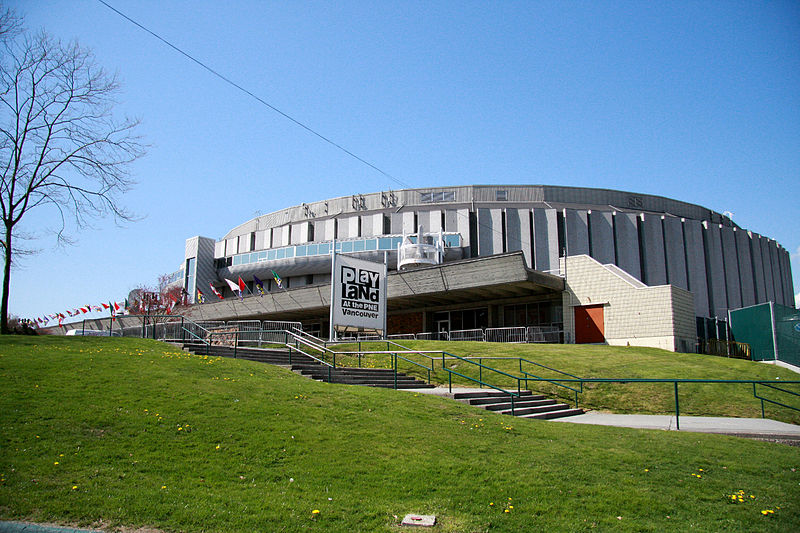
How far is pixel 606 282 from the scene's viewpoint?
31875mm

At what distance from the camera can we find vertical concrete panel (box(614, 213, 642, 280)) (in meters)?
48.8

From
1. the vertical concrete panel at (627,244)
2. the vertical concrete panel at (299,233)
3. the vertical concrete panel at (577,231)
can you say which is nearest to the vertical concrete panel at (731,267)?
the vertical concrete panel at (627,244)

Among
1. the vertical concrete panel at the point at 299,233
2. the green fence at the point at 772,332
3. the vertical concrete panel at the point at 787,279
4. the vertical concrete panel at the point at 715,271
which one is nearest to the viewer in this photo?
the green fence at the point at 772,332

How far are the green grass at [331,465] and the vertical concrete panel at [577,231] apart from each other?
38.0 meters

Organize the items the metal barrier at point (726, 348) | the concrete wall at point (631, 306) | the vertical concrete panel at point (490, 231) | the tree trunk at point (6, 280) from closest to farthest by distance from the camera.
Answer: the tree trunk at point (6, 280)
the concrete wall at point (631, 306)
the metal barrier at point (726, 348)
the vertical concrete panel at point (490, 231)

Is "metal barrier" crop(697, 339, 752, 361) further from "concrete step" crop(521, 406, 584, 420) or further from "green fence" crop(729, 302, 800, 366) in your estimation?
"concrete step" crop(521, 406, 584, 420)

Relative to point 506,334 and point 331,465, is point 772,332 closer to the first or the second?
point 506,334

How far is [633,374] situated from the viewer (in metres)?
19.5

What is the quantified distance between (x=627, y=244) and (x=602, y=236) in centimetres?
246

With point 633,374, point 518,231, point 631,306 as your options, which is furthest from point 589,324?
point 518,231

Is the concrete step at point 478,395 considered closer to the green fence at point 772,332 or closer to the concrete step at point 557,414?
the concrete step at point 557,414

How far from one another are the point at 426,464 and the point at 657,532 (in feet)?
10.5

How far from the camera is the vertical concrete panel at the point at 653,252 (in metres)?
48.8

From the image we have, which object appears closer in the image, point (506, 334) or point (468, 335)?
point (506, 334)
